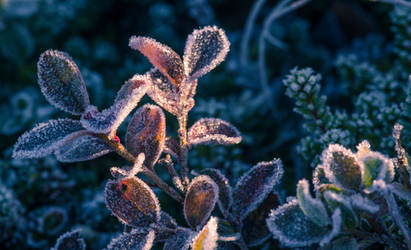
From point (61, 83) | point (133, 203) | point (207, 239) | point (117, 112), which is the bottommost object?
point (207, 239)

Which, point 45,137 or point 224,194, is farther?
point 224,194

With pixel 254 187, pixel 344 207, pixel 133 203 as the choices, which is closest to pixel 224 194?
pixel 254 187

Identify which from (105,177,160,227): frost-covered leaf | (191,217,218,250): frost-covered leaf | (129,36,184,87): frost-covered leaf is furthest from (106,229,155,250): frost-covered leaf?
(129,36,184,87): frost-covered leaf

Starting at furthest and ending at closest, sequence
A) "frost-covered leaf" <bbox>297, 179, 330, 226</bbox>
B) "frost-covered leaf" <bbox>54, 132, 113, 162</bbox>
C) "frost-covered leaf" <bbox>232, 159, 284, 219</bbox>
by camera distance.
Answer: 1. "frost-covered leaf" <bbox>232, 159, 284, 219</bbox>
2. "frost-covered leaf" <bbox>54, 132, 113, 162</bbox>
3. "frost-covered leaf" <bbox>297, 179, 330, 226</bbox>

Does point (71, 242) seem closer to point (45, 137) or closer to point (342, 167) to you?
point (45, 137)

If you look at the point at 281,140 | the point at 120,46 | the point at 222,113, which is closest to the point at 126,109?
the point at 222,113

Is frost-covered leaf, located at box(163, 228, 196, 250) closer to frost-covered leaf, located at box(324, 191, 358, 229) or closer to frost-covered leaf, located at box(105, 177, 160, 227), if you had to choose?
frost-covered leaf, located at box(105, 177, 160, 227)
